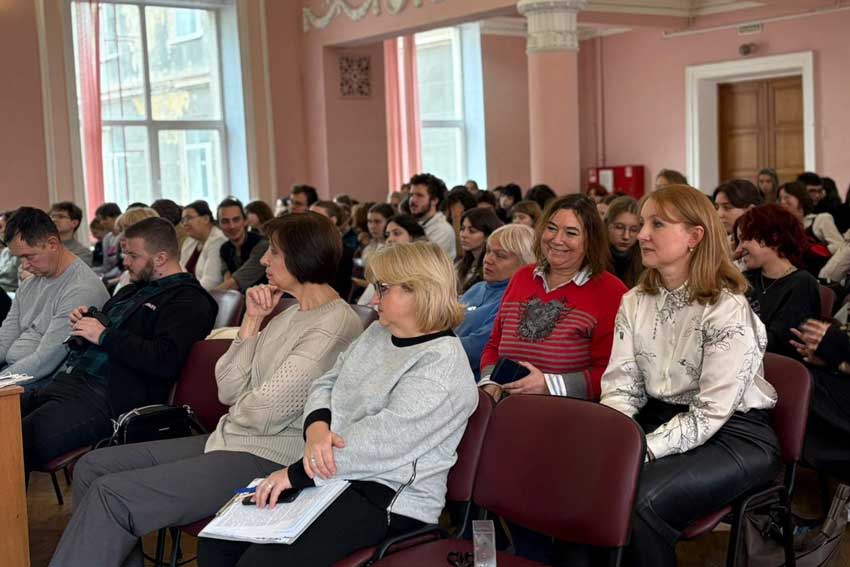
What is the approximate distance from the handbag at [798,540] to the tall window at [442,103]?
1057 cm

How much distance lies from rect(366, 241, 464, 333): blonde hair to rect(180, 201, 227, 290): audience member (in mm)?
4109

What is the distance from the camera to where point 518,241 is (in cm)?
381

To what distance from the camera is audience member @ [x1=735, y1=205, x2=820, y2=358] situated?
3.40m

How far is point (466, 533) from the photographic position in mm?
2492

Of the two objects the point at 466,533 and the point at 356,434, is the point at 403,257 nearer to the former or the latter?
the point at 356,434

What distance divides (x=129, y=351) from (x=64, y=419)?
358 millimetres

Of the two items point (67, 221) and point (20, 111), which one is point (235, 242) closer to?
point (67, 221)

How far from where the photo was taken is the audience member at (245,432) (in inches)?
103

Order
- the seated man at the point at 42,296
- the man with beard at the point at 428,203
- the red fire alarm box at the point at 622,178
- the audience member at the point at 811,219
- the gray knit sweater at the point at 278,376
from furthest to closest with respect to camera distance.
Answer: the red fire alarm box at the point at 622,178 < the man with beard at the point at 428,203 < the audience member at the point at 811,219 < the seated man at the point at 42,296 < the gray knit sweater at the point at 278,376

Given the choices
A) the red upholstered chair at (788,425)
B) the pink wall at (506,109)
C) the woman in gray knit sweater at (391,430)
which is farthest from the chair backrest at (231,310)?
the pink wall at (506,109)

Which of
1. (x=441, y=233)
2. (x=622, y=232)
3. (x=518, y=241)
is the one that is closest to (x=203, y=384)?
(x=518, y=241)

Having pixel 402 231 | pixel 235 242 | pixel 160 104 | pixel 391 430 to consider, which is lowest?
pixel 391 430

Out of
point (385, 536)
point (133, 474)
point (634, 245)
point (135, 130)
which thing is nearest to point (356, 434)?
point (385, 536)

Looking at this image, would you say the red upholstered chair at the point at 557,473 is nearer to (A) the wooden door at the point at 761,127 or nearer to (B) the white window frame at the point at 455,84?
(A) the wooden door at the point at 761,127
